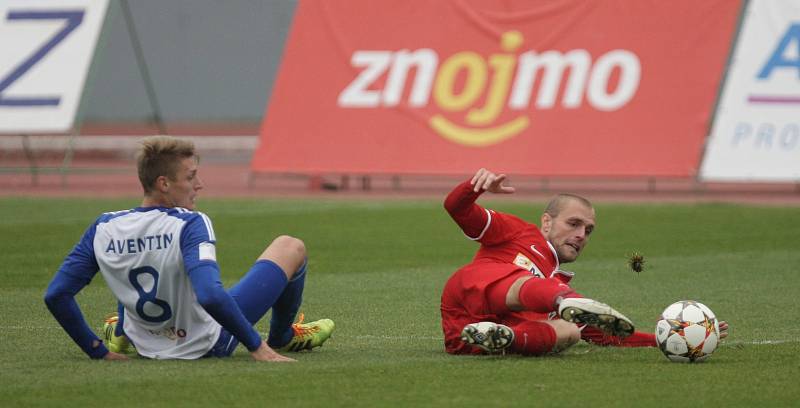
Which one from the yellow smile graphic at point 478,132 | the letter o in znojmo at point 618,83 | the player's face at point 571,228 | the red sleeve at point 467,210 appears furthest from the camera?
the yellow smile graphic at point 478,132

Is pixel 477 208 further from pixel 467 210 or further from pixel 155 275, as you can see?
pixel 155 275

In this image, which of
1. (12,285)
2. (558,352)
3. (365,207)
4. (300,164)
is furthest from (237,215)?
(558,352)

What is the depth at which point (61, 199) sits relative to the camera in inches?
775

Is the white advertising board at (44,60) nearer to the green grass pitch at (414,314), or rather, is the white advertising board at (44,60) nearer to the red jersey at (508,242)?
the green grass pitch at (414,314)

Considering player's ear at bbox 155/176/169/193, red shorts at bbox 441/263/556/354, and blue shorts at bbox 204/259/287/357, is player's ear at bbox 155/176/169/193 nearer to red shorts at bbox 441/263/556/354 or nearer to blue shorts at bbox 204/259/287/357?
blue shorts at bbox 204/259/287/357

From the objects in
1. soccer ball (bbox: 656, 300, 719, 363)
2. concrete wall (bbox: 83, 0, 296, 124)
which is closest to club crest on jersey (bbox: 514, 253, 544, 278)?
soccer ball (bbox: 656, 300, 719, 363)

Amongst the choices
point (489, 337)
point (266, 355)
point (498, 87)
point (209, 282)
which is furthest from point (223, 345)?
point (498, 87)

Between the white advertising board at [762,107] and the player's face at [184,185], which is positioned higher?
the white advertising board at [762,107]

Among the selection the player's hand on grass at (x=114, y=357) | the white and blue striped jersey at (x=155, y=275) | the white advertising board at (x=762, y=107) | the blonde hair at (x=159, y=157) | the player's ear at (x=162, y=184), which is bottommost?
the player's hand on grass at (x=114, y=357)

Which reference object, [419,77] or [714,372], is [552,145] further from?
[714,372]

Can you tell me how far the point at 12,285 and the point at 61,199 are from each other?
9.28 meters

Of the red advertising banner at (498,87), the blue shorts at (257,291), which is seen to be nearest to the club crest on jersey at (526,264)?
the blue shorts at (257,291)

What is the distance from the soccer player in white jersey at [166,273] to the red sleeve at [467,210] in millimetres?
844

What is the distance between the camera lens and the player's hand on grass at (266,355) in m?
6.69
